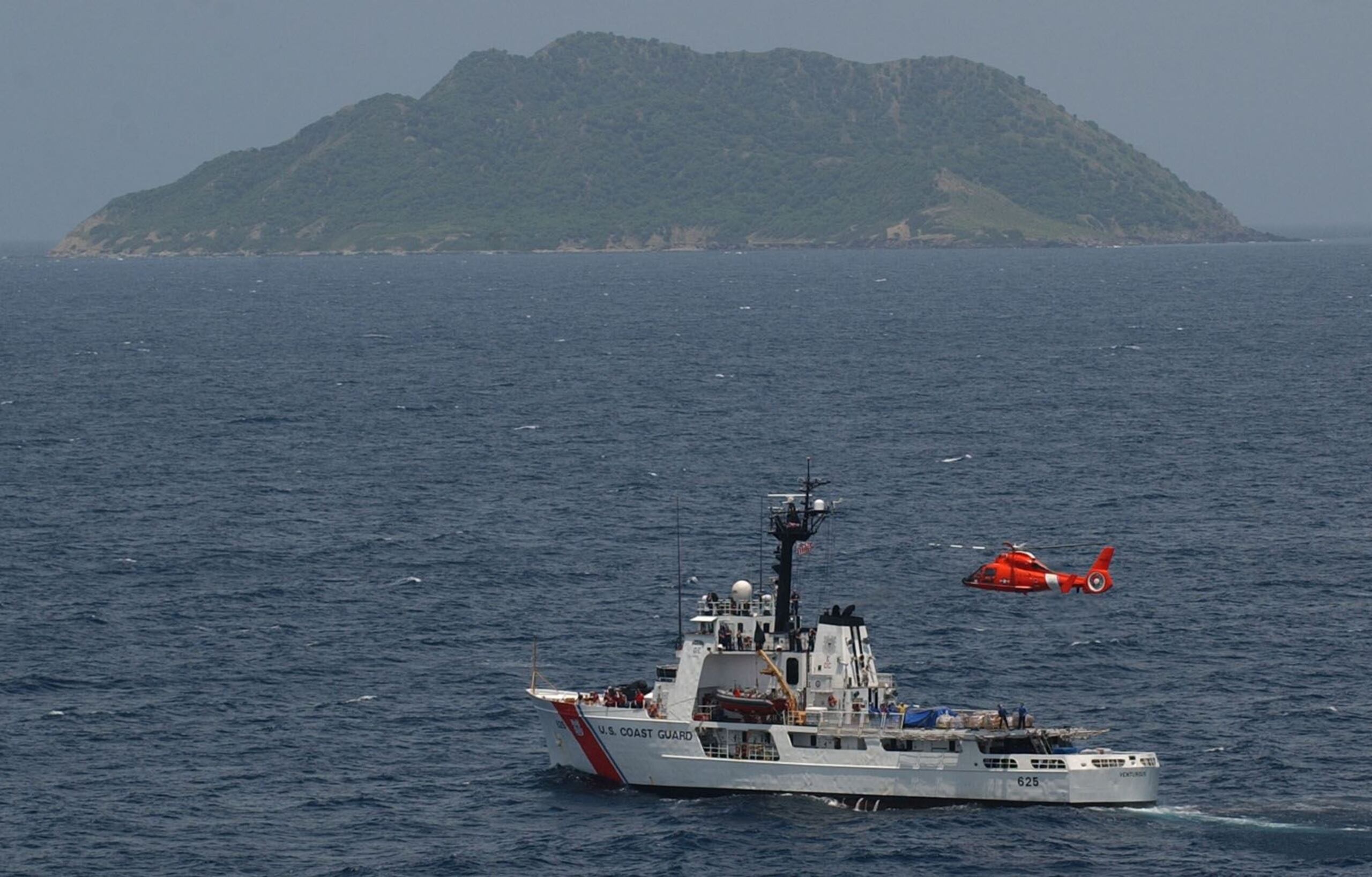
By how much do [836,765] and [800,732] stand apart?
2041mm

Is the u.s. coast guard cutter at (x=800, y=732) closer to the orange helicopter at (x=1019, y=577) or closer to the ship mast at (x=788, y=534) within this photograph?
the ship mast at (x=788, y=534)

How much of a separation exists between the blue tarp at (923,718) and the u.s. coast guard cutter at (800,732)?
61 millimetres

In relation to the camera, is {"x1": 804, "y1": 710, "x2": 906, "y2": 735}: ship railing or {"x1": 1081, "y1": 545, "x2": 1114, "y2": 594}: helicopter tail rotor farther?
{"x1": 1081, "y1": 545, "x2": 1114, "y2": 594}: helicopter tail rotor

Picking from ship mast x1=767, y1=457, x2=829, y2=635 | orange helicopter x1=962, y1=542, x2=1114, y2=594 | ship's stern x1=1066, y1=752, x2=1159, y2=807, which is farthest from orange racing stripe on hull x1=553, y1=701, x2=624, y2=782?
ship's stern x1=1066, y1=752, x2=1159, y2=807

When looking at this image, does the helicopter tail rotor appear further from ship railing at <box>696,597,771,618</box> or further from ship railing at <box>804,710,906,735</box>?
ship railing at <box>696,597,771,618</box>

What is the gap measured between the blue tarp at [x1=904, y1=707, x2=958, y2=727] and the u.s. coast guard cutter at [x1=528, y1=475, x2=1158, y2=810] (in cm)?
6

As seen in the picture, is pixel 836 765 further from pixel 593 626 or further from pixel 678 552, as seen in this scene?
pixel 678 552

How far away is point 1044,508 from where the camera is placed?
142000mm

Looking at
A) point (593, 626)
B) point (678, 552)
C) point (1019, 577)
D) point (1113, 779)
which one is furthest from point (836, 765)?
point (678, 552)

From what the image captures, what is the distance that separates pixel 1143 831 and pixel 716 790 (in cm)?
1740

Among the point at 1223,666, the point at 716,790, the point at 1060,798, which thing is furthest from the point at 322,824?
the point at 1223,666

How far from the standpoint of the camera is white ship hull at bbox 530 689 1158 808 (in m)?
80.1

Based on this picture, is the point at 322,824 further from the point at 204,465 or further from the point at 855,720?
the point at 204,465

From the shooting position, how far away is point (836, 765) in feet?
268
